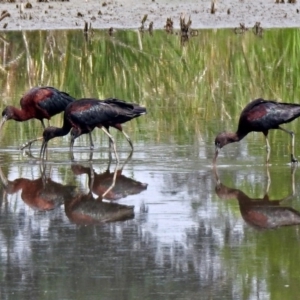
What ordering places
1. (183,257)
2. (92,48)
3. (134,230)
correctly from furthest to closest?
(92,48), (134,230), (183,257)

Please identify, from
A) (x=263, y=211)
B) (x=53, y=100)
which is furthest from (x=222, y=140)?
(x=53, y=100)

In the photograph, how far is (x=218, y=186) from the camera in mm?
9734

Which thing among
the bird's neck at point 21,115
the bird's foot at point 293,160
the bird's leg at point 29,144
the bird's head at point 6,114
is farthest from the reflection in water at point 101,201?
the bird's neck at point 21,115

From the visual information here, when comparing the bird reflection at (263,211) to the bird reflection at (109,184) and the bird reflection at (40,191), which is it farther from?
the bird reflection at (40,191)

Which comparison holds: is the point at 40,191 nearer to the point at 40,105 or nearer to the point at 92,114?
the point at 92,114

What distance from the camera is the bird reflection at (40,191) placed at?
9.34 m

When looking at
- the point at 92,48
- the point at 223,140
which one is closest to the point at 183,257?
the point at 223,140

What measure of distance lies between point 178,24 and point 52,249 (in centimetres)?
1575

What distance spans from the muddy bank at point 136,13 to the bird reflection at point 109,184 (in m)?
12.2

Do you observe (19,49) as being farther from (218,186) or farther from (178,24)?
(218,186)

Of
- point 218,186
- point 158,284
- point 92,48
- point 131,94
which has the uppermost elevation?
point 92,48

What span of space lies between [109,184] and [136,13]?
13966mm

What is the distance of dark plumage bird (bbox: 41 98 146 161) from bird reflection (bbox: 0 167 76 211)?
3.52ft

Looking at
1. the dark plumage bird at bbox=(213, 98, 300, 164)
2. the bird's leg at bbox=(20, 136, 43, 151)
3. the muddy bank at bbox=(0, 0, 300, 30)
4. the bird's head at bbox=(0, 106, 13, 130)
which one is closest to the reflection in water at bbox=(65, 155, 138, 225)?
the bird's leg at bbox=(20, 136, 43, 151)
